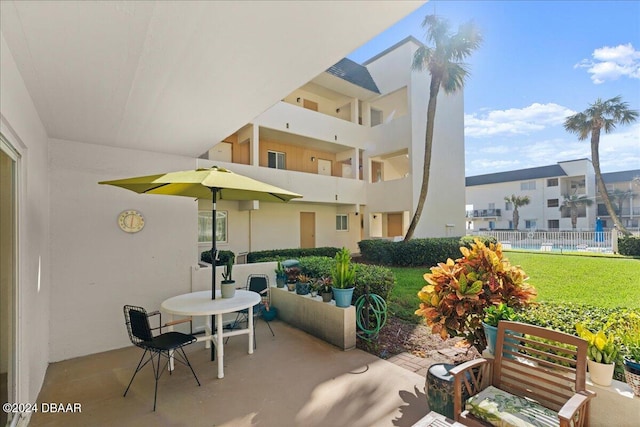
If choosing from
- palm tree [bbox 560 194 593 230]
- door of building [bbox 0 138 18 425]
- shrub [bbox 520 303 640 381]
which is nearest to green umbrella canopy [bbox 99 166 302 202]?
door of building [bbox 0 138 18 425]

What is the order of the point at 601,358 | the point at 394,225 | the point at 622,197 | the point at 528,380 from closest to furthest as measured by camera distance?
the point at 601,358
the point at 528,380
the point at 394,225
the point at 622,197

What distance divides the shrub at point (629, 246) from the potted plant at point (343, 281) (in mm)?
17135

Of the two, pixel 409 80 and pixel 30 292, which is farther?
pixel 409 80

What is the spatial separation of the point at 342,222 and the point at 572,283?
10.1 meters

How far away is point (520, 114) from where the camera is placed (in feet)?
50.2

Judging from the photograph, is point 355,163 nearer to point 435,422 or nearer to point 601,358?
point 601,358

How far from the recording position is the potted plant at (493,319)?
3.00 meters

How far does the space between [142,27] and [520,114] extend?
18.1 metres

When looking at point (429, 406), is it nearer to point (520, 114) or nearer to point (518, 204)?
point (520, 114)

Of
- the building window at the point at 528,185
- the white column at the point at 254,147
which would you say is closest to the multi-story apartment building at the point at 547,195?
the building window at the point at 528,185

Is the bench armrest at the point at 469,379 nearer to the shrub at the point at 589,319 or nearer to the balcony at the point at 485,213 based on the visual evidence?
the shrub at the point at 589,319

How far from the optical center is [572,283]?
8.96 metres

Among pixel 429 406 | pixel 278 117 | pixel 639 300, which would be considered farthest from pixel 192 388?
pixel 278 117

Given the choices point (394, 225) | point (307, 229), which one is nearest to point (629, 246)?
point (394, 225)
